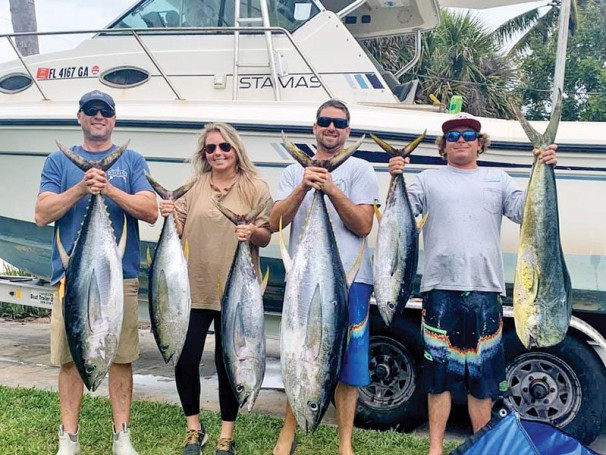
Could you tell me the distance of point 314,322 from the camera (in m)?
2.59

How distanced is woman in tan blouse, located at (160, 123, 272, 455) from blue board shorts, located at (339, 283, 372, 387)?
0.51 meters

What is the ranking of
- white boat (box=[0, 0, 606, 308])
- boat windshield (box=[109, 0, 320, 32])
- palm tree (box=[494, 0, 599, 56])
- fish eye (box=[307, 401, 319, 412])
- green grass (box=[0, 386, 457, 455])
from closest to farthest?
fish eye (box=[307, 401, 319, 412]), green grass (box=[0, 386, 457, 455]), white boat (box=[0, 0, 606, 308]), boat windshield (box=[109, 0, 320, 32]), palm tree (box=[494, 0, 599, 56])

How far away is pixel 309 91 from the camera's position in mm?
4531

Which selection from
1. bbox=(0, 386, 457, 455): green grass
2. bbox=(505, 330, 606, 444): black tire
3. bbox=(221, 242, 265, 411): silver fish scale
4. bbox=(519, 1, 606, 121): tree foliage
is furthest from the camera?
bbox=(519, 1, 606, 121): tree foliage

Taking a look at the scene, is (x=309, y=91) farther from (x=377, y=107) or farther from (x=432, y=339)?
(x=432, y=339)

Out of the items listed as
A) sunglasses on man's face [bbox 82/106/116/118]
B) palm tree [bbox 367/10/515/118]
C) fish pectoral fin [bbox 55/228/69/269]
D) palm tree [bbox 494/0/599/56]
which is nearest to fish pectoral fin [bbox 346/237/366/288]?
fish pectoral fin [bbox 55/228/69/269]

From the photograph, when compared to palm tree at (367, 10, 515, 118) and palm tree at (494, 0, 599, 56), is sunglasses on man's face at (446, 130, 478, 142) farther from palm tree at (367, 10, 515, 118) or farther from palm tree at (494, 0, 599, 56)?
palm tree at (494, 0, 599, 56)

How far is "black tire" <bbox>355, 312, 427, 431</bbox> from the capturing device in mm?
3871

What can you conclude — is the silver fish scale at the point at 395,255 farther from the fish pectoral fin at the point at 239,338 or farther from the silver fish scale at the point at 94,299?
the silver fish scale at the point at 94,299

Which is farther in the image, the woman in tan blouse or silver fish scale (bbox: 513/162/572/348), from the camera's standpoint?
the woman in tan blouse

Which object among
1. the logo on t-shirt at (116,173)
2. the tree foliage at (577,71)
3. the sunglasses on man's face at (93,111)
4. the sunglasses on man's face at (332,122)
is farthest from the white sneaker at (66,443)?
the tree foliage at (577,71)

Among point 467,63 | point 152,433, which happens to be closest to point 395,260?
point 152,433

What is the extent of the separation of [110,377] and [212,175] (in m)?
1.10

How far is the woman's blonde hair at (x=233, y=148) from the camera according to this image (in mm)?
3090
